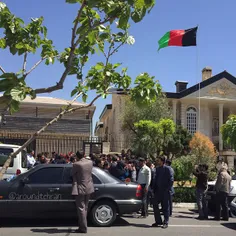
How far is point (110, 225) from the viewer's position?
938 centimetres

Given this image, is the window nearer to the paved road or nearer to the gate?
the gate

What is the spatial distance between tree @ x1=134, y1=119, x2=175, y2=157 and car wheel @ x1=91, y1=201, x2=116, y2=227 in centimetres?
1618

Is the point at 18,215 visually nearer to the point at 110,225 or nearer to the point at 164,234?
the point at 110,225

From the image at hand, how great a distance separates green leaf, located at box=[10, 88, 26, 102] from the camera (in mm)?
4336

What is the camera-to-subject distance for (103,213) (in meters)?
9.30

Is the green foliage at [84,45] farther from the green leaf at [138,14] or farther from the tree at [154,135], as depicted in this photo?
the tree at [154,135]

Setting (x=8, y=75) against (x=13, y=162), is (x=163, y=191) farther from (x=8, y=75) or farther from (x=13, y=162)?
(x=8, y=75)

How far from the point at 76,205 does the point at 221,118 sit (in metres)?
36.5

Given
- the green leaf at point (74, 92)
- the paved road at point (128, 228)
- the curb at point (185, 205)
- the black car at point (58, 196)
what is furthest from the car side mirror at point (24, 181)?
the curb at point (185, 205)

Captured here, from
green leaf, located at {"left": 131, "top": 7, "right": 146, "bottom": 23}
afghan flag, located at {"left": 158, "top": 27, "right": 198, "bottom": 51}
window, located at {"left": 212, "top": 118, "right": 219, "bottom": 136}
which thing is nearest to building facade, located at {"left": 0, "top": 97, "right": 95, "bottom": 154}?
afghan flag, located at {"left": 158, "top": 27, "right": 198, "bottom": 51}

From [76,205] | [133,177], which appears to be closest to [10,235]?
[76,205]

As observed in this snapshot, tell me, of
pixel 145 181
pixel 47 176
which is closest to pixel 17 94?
pixel 47 176

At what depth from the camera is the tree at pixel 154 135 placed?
25.5 meters

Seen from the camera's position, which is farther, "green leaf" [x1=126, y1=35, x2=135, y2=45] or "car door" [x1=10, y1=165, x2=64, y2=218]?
"car door" [x1=10, y1=165, x2=64, y2=218]
